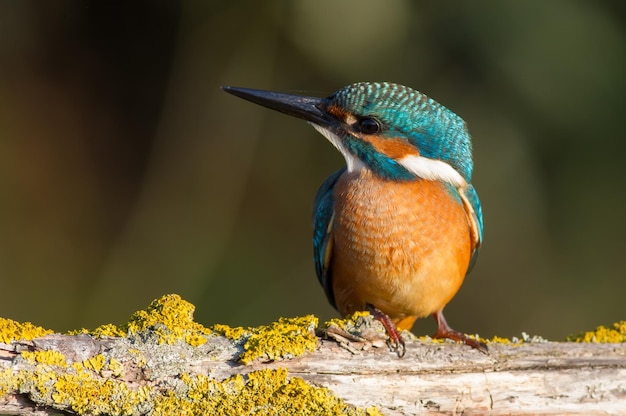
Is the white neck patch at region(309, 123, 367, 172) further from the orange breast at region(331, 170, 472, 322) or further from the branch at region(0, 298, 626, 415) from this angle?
the branch at region(0, 298, 626, 415)

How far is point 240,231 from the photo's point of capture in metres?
5.65

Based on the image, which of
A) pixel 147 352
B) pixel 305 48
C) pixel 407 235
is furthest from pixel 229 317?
pixel 147 352

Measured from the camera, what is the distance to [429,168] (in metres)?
3.49

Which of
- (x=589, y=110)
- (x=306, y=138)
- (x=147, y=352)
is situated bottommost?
(x=147, y=352)

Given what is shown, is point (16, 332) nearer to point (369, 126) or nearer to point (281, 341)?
point (281, 341)

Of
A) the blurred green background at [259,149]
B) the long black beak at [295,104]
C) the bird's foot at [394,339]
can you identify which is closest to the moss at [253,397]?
the bird's foot at [394,339]

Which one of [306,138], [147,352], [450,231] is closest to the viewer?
[147,352]

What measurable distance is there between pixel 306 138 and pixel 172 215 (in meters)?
1.05

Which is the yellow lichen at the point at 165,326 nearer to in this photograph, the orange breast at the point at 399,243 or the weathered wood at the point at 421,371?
the weathered wood at the point at 421,371

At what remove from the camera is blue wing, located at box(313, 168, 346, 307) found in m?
3.57

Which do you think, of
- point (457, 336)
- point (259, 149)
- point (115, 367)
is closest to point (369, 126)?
point (457, 336)

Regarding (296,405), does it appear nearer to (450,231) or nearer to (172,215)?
(450,231)

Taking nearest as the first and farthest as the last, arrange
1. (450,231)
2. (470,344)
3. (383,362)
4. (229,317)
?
1. (383,362)
2. (470,344)
3. (450,231)
4. (229,317)

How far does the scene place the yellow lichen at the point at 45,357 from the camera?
8.05 ft
